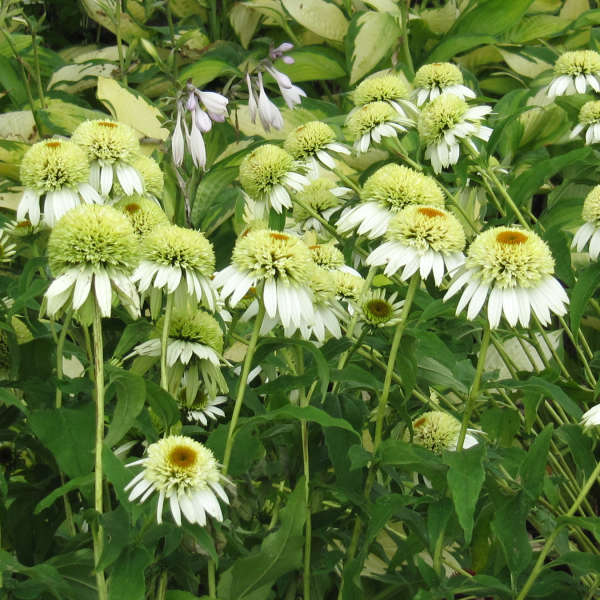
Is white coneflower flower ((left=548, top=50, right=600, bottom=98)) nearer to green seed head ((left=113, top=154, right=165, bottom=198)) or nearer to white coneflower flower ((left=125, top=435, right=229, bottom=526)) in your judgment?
green seed head ((left=113, top=154, right=165, bottom=198))

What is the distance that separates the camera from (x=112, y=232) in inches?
34.6

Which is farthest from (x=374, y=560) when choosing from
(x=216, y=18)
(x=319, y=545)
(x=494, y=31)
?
(x=216, y=18)

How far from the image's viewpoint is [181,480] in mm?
829

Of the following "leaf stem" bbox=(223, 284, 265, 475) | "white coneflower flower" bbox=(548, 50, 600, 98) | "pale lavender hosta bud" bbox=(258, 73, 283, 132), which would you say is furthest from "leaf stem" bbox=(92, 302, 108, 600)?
"white coneflower flower" bbox=(548, 50, 600, 98)

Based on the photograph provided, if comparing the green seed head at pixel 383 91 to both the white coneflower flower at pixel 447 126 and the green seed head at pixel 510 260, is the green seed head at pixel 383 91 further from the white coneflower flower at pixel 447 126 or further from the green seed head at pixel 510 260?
the green seed head at pixel 510 260

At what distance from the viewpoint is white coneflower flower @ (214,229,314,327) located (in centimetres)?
94

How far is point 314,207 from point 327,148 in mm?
106

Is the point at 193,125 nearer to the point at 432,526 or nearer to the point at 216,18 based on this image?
the point at 432,526

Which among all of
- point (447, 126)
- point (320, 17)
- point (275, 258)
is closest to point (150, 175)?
point (275, 258)

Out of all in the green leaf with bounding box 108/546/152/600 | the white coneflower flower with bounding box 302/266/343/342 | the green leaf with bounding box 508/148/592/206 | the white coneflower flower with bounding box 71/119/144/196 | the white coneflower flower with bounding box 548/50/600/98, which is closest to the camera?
the green leaf with bounding box 108/546/152/600

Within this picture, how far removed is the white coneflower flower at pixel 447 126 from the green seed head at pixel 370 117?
2.2 inches

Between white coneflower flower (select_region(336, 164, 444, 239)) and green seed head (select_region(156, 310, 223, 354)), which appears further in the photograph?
white coneflower flower (select_region(336, 164, 444, 239))

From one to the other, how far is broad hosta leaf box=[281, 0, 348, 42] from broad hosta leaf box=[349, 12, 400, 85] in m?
0.21

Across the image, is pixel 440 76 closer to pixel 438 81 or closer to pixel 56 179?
pixel 438 81
